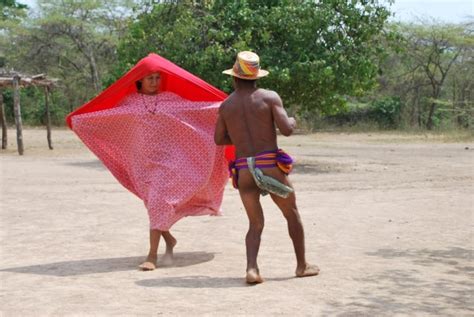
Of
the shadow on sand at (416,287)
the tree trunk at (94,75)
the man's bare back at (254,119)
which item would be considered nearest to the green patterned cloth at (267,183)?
the man's bare back at (254,119)

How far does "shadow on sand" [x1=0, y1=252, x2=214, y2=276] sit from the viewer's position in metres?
7.04

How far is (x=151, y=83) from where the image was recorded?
24.8 ft

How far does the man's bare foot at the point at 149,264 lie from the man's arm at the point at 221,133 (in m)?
1.15

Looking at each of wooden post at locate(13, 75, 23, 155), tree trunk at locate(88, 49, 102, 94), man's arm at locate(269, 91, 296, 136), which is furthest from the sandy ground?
tree trunk at locate(88, 49, 102, 94)

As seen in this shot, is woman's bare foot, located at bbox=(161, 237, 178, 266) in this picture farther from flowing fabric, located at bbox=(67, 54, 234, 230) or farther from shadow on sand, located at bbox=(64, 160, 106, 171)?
shadow on sand, located at bbox=(64, 160, 106, 171)

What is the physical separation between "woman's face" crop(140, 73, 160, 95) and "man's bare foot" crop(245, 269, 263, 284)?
2.08 metres

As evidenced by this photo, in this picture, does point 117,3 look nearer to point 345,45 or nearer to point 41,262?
point 345,45

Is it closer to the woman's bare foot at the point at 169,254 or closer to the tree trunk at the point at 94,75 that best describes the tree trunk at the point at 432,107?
the tree trunk at the point at 94,75

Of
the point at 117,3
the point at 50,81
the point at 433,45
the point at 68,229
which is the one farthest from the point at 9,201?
the point at 117,3

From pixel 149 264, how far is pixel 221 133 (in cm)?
125

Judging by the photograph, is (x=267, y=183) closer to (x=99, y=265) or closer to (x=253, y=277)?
(x=253, y=277)

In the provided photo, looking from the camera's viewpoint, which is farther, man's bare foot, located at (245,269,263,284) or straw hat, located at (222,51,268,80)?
straw hat, located at (222,51,268,80)

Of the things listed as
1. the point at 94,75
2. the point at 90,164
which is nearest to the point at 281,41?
the point at 90,164

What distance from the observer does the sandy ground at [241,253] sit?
5747mm
